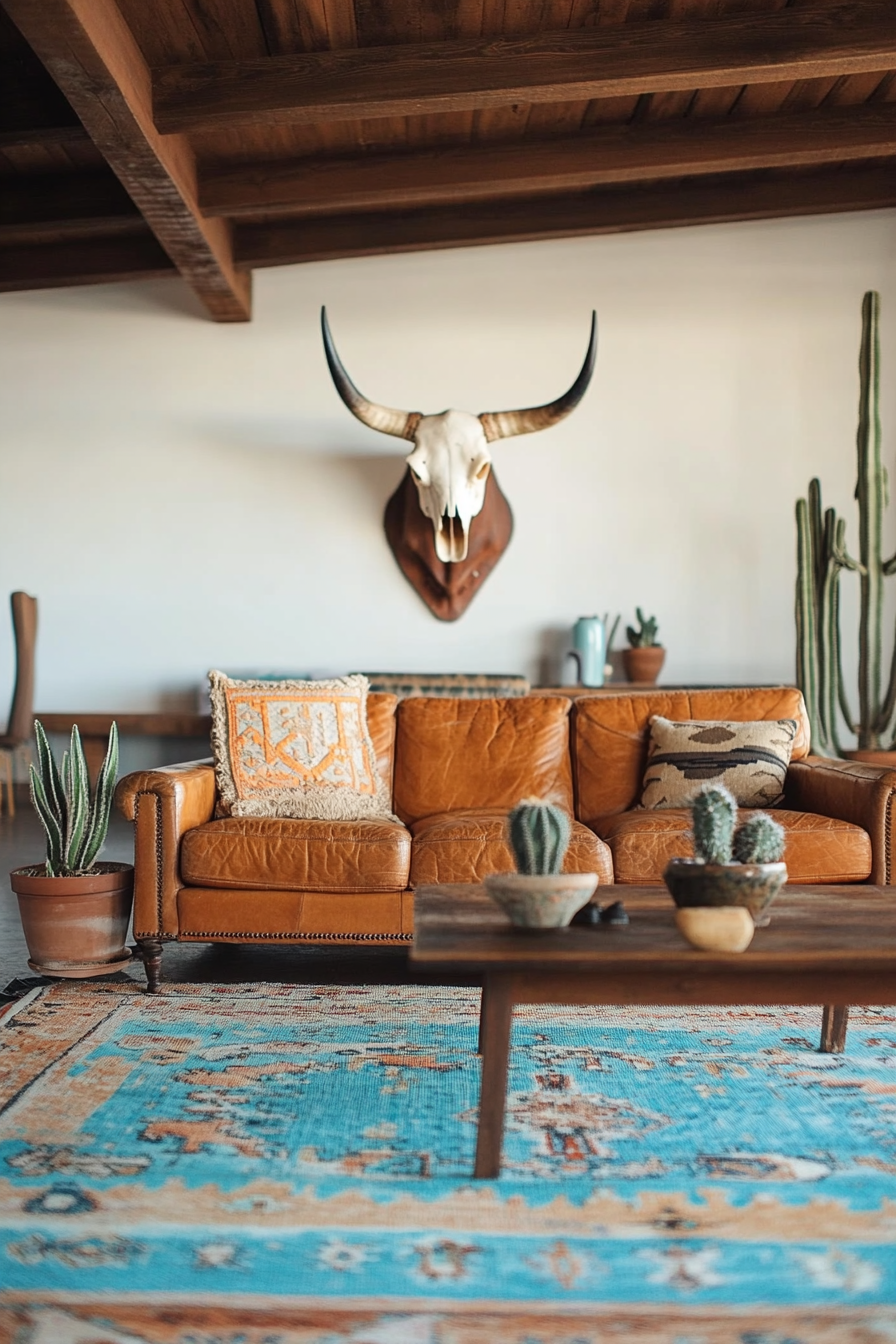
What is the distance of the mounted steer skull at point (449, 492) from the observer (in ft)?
17.0

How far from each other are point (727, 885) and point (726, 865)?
52 mm

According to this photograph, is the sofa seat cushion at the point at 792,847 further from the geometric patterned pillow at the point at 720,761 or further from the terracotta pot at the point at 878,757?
the terracotta pot at the point at 878,757

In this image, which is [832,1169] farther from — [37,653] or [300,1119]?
[37,653]

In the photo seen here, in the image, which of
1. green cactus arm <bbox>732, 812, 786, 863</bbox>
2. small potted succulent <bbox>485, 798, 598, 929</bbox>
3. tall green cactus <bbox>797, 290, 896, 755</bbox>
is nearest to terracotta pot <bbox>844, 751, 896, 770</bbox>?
tall green cactus <bbox>797, 290, 896, 755</bbox>

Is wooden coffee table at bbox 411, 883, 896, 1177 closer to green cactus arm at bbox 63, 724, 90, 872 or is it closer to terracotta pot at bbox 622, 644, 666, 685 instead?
green cactus arm at bbox 63, 724, 90, 872

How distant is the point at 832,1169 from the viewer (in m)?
1.75

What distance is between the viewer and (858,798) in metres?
2.97

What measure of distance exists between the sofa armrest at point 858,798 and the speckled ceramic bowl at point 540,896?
4.56 ft

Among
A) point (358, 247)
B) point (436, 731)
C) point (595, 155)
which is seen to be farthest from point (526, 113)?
point (436, 731)

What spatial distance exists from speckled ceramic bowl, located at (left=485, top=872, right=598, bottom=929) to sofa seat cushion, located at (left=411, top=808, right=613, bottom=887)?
1.03m

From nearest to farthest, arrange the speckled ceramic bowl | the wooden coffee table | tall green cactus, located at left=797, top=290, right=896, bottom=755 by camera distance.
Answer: the wooden coffee table
the speckled ceramic bowl
tall green cactus, located at left=797, top=290, right=896, bottom=755

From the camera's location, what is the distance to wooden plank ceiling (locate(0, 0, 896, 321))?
164 inches

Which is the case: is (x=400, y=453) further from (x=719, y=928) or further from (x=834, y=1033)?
(x=719, y=928)

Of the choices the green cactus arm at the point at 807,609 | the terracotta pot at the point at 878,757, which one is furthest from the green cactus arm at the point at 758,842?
the green cactus arm at the point at 807,609
